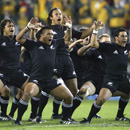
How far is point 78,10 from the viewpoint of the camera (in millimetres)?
19344

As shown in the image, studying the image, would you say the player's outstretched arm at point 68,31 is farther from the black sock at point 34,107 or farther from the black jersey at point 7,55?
the black sock at point 34,107

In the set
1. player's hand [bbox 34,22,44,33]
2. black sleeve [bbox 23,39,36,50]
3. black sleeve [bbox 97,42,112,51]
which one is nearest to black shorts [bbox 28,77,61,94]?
black sleeve [bbox 23,39,36,50]

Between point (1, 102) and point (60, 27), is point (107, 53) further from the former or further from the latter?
point (1, 102)

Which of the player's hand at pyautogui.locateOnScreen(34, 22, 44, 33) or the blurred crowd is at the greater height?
the blurred crowd

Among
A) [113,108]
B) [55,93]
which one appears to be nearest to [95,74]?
[55,93]

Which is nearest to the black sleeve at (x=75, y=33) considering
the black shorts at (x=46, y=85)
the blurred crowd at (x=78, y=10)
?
the black shorts at (x=46, y=85)

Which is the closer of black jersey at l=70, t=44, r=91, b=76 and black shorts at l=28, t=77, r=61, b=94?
black shorts at l=28, t=77, r=61, b=94

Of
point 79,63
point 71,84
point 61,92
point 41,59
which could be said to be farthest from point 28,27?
point 79,63

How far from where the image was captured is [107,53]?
10102 millimetres

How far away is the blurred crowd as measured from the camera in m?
18.5

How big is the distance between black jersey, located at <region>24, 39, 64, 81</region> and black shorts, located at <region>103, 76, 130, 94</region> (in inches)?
43.9

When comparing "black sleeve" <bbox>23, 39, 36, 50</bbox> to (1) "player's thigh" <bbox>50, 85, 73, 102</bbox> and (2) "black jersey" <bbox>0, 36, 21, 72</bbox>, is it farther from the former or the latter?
(1) "player's thigh" <bbox>50, 85, 73, 102</bbox>

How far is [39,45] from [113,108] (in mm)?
4649

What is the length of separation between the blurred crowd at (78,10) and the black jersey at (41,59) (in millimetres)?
8459
